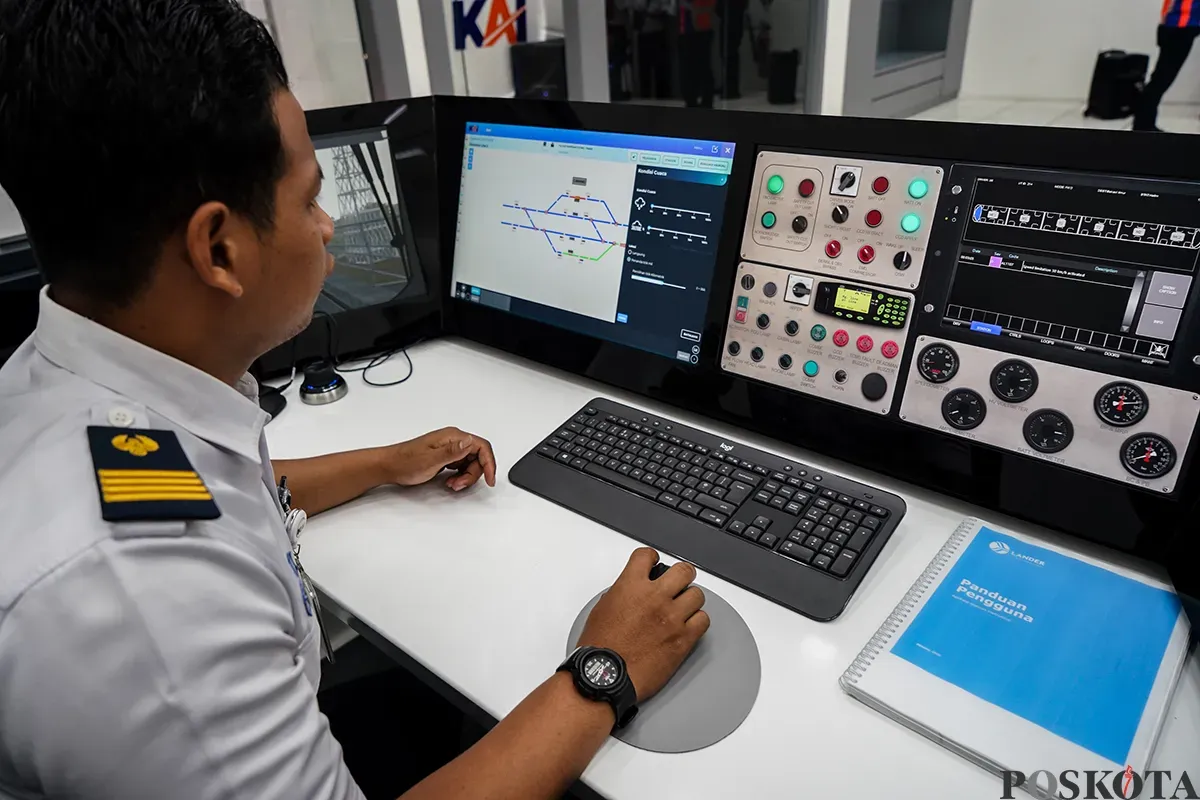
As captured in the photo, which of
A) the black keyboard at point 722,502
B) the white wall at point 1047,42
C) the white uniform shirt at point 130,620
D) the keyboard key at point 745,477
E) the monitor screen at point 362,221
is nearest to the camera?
the white uniform shirt at point 130,620

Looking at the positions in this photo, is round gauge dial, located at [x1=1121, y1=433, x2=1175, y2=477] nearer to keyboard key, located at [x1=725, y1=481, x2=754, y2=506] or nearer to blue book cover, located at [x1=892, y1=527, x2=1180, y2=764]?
blue book cover, located at [x1=892, y1=527, x2=1180, y2=764]

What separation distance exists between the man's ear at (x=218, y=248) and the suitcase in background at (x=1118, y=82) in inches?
135

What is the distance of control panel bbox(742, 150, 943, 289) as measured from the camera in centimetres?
83

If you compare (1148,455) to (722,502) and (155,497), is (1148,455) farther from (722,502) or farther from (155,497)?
(155,497)

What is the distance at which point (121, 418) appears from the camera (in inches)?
20.2

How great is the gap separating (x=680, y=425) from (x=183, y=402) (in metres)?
0.59

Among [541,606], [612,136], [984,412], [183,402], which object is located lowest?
[541,606]

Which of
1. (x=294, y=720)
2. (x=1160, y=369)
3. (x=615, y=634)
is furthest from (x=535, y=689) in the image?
(x=1160, y=369)

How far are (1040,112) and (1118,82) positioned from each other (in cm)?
30

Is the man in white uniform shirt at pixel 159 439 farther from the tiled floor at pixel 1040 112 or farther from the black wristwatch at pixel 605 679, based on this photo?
the tiled floor at pixel 1040 112

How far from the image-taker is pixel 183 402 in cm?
55

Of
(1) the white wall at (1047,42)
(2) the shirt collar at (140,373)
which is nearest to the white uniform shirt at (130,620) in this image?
(2) the shirt collar at (140,373)

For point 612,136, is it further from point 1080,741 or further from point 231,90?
point 1080,741

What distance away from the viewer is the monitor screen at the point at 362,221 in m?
1.20
